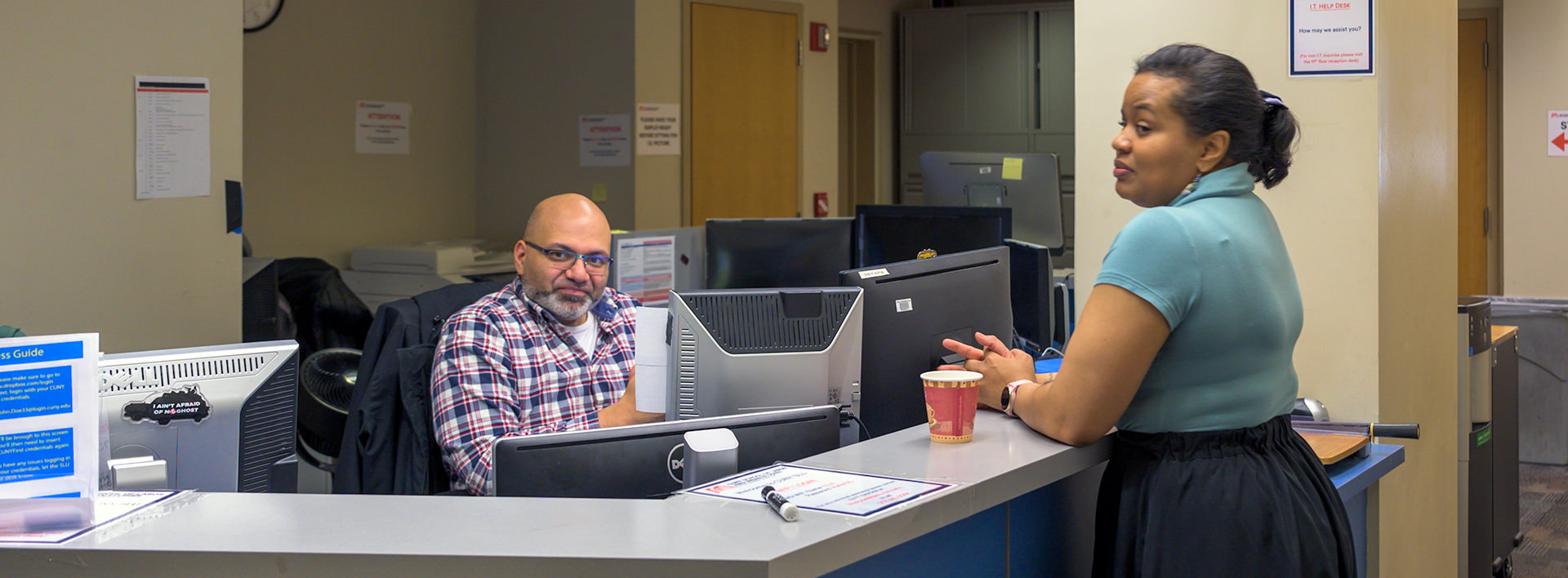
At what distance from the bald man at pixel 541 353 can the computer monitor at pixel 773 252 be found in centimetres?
77

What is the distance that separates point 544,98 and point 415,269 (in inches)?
40.6

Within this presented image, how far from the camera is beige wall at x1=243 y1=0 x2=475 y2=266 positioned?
193 inches

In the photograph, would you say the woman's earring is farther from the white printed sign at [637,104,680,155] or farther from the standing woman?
the white printed sign at [637,104,680,155]

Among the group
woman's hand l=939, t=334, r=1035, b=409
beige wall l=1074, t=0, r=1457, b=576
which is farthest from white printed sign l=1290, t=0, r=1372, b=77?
woman's hand l=939, t=334, r=1035, b=409

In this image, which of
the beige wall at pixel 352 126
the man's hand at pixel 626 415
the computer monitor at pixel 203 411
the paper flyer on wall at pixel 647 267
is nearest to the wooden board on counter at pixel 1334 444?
the man's hand at pixel 626 415

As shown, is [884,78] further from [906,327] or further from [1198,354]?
[1198,354]

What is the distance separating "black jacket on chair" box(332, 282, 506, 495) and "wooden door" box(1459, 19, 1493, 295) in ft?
18.6

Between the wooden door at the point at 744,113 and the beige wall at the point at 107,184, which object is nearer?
the beige wall at the point at 107,184

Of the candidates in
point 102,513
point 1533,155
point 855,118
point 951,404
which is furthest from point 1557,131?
point 102,513

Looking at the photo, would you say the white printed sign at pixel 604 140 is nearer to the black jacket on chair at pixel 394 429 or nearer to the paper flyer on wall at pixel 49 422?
the black jacket on chair at pixel 394 429

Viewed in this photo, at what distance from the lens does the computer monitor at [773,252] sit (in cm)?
368

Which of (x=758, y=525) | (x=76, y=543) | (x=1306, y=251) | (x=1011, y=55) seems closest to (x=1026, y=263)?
(x=1306, y=251)

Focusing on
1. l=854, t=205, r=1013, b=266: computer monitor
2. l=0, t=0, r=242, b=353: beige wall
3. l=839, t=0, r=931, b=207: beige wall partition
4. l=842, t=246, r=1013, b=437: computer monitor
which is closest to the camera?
l=842, t=246, r=1013, b=437: computer monitor

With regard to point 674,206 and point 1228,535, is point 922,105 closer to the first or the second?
point 674,206
